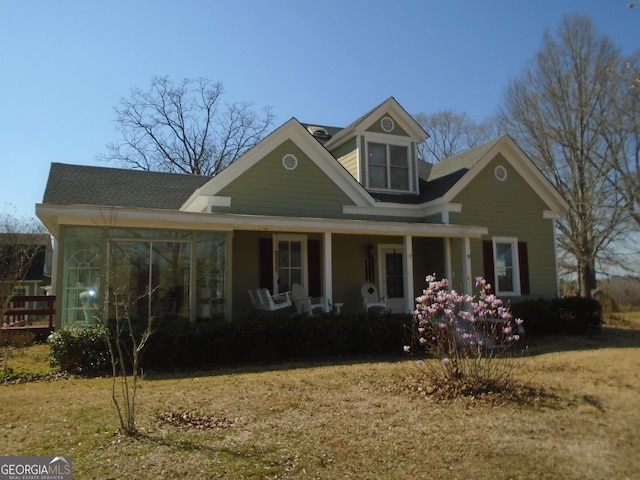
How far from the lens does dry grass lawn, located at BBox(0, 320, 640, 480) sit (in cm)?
445

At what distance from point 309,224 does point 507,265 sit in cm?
742

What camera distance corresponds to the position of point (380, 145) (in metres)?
15.6

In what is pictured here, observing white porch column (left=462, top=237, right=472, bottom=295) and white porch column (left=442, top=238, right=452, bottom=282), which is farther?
white porch column (left=442, top=238, right=452, bottom=282)

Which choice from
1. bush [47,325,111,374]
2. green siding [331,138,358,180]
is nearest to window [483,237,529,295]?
green siding [331,138,358,180]

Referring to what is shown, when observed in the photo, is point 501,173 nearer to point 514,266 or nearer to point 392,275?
point 514,266

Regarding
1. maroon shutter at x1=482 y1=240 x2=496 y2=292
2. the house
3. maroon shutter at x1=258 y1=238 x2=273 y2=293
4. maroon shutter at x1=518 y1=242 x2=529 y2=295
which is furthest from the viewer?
maroon shutter at x1=518 y1=242 x2=529 y2=295

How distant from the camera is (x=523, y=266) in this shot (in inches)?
606

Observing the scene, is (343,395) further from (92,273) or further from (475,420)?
(92,273)

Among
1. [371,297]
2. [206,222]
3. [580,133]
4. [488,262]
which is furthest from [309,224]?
[580,133]

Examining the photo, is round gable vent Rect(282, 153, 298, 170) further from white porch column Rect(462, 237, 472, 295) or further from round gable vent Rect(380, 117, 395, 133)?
white porch column Rect(462, 237, 472, 295)

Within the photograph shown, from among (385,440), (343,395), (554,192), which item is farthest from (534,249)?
(385,440)

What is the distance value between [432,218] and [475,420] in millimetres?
9785

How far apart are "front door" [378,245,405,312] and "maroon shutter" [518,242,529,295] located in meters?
3.85

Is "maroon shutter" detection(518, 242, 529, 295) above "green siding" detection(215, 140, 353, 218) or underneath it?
underneath
